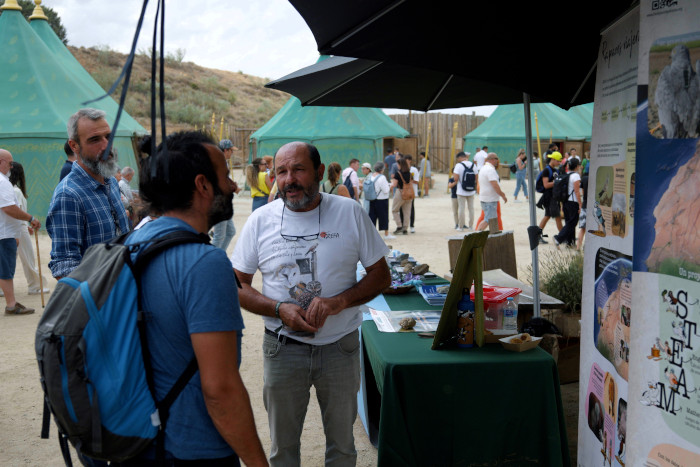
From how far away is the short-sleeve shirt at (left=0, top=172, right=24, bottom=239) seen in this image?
23.4ft

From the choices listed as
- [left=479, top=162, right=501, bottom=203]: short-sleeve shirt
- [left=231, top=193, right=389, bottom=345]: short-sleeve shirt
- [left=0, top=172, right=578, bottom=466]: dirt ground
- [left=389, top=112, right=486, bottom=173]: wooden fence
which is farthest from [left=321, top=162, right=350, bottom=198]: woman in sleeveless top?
[left=389, top=112, right=486, bottom=173]: wooden fence

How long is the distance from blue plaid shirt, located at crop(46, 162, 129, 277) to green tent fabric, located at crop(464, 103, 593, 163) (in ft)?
95.2

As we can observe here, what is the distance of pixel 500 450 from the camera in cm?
301

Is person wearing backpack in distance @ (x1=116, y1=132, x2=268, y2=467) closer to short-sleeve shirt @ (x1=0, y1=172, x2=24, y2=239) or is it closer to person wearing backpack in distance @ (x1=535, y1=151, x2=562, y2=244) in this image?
short-sleeve shirt @ (x1=0, y1=172, x2=24, y2=239)

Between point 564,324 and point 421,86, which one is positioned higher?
point 421,86

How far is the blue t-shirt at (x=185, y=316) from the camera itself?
156 cm

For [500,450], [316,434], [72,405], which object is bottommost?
[316,434]

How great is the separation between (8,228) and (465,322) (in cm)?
619

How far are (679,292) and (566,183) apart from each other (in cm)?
1021

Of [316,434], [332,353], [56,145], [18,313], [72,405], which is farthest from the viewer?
[56,145]

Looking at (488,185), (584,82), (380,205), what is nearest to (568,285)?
(584,82)

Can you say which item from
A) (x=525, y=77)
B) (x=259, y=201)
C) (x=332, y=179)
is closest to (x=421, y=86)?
(x=525, y=77)

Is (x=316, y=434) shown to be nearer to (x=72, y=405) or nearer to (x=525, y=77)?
(x=525, y=77)

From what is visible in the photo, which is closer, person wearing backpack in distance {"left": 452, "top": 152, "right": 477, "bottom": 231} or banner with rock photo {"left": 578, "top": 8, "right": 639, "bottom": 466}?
banner with rock photo {"left": 578, "top": 8, "right": 639, "bottom": 466}
